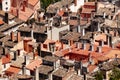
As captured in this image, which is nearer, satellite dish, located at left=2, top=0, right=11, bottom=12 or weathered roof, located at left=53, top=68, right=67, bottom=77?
weathered roof, located at left=53, top=68, right=67, bottom=77

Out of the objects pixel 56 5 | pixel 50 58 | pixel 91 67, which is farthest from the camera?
pixel 56 5

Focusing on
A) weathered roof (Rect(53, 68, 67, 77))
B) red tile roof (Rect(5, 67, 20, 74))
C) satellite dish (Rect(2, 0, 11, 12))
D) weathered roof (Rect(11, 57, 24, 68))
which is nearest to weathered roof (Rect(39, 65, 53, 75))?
weathered roof (Rect(53, 68, 67, 77))

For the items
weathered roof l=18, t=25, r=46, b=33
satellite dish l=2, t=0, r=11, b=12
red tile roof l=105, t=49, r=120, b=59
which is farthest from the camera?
satellite dish l=2, t=0, r=11, b=12

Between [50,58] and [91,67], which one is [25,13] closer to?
[50,58]

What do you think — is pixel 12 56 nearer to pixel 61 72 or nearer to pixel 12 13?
pixel 61 72

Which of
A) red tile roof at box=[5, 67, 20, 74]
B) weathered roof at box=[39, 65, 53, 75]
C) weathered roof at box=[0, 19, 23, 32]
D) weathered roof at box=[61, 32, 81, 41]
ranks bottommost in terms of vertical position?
red tile roof at box=[5, 67, 20, 74]

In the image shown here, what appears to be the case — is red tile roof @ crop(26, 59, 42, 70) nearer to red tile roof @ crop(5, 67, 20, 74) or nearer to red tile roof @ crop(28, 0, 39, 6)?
red tile roof @ crop(5, 67, 20, 74)

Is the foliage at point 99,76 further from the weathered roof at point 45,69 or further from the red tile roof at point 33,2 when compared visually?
the red tile roof at point 33,2

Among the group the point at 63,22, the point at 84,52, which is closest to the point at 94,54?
the point at 84,52

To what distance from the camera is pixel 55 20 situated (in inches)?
3214

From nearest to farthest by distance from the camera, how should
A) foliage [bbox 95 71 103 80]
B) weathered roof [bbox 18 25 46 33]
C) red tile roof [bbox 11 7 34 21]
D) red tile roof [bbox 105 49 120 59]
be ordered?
foliage [bbox 95 71 103 80], red tile roof [bbox 105 49 120 59], weathered roof [bbox 18 25 46 33], red tile roof [bbox 11 7 34 21]

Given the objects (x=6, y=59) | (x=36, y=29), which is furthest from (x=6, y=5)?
(x=6, y=59)

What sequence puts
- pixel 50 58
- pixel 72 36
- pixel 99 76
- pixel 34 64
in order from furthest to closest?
pixel 72 36 → pixel 34 64 → pixel 50 58 → pixel 99 76

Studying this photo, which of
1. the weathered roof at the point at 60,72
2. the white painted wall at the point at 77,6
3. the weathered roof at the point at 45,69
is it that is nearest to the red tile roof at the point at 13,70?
the weathered roof at the point at 45,69
